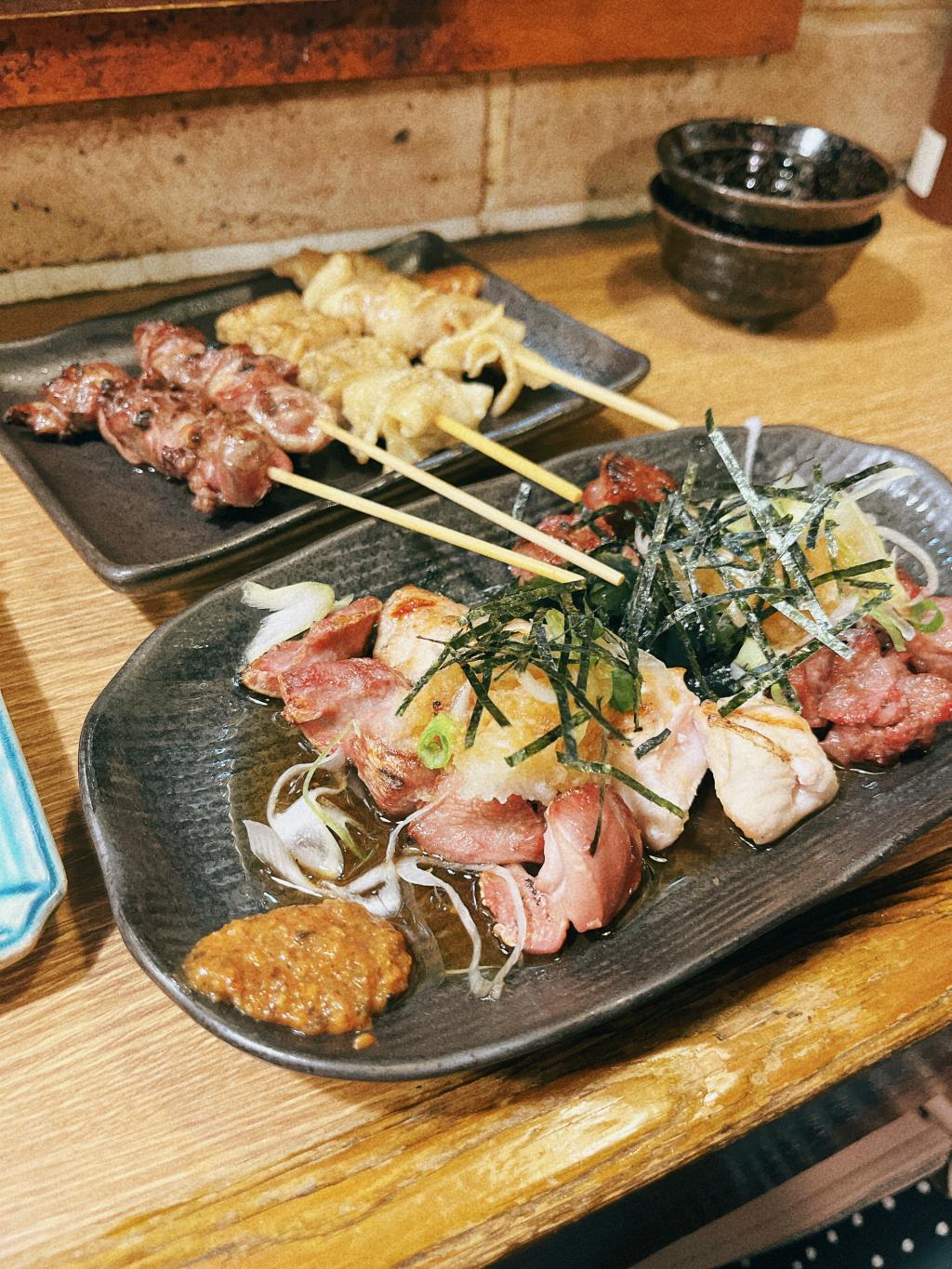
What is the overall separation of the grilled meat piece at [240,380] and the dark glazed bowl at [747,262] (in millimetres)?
1571

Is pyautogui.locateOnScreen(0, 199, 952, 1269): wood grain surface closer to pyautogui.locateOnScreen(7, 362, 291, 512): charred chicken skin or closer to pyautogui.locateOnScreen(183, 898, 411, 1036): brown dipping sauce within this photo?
pyautogui.locateOnScreen(183, 898, 411, 1036): brown dipping sauce

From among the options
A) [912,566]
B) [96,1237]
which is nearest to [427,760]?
[96,1237]

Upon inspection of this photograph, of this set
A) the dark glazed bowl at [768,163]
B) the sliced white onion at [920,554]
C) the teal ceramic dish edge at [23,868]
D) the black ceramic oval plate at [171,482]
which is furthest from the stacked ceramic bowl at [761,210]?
the teal ceramic dish edge at [23,868]

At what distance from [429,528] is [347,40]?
2098mm

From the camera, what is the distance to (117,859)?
1697 mm

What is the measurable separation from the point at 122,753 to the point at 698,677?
1.22m

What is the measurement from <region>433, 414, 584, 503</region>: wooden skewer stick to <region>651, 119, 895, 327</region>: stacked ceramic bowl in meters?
1.37

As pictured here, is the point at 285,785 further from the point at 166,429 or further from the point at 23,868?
the point at 166,429

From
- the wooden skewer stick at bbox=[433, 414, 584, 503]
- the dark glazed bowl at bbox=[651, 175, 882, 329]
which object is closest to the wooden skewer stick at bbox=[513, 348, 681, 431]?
the wooden skewer stick at bbox=[433, 414, 584, 503]

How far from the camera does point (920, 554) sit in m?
2.56

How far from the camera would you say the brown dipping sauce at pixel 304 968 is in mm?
1574

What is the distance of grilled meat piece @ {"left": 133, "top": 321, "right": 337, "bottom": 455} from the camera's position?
9.03ft

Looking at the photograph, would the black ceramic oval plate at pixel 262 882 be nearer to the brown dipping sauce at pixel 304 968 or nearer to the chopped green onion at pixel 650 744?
the brown dipping sauce at pixel 304 968

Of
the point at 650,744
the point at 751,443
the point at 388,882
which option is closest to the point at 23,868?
the point at 388,882
